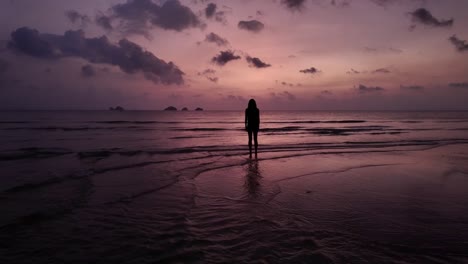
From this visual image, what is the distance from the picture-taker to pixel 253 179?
34.2 feet

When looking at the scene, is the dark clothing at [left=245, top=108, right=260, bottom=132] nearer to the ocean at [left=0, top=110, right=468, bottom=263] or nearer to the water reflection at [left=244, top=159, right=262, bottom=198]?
the water reflection at [left=244, top=159, right=262, bottom=198]

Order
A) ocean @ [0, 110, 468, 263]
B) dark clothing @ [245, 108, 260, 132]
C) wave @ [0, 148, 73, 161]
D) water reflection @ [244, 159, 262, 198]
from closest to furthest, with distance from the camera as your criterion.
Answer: ocean @ [0, 110, 468, 263], water reflection @ [244, 159, 262, 198], wave @ [0, 148, 73, 161], dark clothing @ [245, 108, 260, 132]

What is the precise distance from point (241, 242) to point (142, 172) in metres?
7.36

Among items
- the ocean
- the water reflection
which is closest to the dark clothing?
the water reflection

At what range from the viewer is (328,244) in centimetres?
507

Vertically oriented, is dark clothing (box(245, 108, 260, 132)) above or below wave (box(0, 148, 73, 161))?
above

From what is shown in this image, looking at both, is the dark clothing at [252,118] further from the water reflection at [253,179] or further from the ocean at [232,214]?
the ocean at [232,214]

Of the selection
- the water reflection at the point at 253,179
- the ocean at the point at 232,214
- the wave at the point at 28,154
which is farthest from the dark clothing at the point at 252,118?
the wave at the point at 28,154

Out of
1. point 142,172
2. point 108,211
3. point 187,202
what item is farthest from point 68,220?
point 142,172

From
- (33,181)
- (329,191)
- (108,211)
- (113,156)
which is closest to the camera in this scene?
(108,211)

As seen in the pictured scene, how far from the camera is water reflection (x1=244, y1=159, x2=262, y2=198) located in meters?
8.68

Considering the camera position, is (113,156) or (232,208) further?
(113,156)

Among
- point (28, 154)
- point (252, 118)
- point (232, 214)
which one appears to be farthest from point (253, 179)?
point (28, 154)

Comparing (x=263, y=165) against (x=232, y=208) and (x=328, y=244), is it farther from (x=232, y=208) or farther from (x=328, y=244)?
(x=328, y=244)
